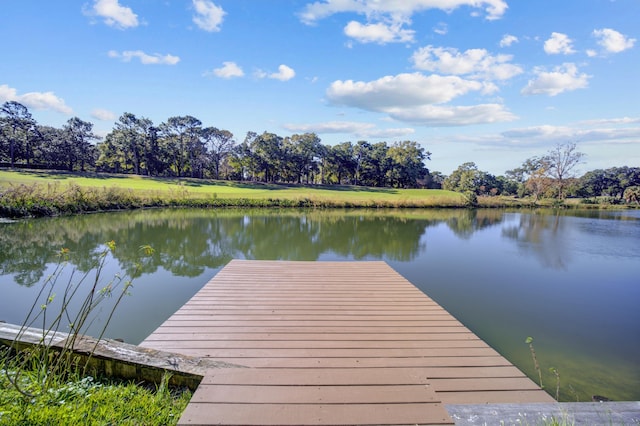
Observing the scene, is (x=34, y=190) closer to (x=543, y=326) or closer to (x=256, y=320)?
(x=256, y=320)

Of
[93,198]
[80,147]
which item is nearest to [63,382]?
[93,198]

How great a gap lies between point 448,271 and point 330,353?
5.06 m

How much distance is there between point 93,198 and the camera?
53.2 ft

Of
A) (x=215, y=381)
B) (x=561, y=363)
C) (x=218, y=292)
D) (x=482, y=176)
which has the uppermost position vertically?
(x=482, y=176)

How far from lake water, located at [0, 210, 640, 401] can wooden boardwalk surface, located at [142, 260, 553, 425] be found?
0.83 meters

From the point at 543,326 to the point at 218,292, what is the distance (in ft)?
13.9

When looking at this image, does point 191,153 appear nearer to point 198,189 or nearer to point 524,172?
point 198,189

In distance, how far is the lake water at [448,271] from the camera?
380 cm

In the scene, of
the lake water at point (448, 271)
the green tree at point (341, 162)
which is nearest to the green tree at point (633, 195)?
the green tree at point (341, 162)

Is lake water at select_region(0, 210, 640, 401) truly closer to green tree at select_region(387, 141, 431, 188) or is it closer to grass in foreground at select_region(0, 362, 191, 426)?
grass in foreground at select_region(0, 362, 191, 426)

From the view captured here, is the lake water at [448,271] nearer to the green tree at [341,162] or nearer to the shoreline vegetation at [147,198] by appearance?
the shoreline vegetation at [147,198]

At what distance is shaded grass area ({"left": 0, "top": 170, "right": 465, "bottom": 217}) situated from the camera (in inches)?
521

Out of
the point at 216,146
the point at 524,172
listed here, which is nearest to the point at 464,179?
the point at 524,172

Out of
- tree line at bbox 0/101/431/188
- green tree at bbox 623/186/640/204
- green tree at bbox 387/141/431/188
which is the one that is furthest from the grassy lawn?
green tree at bbox 623/186/640/204
